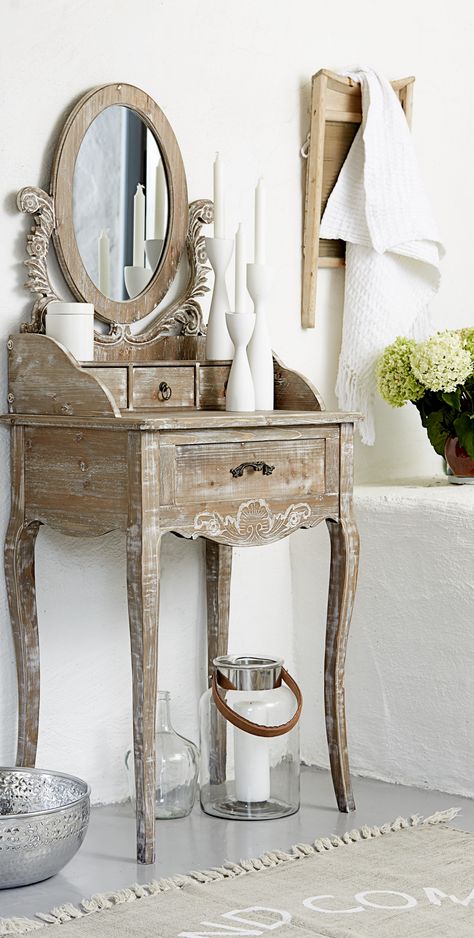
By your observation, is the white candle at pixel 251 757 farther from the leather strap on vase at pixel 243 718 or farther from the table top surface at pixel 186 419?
the table top surface at pixel 186 419

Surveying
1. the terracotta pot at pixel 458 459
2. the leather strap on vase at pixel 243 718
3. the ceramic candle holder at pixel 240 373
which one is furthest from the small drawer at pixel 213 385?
the terracotta pot at pixel 458 459

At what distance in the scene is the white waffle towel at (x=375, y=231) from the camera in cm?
325

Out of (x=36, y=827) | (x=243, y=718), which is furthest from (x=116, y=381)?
(x=36, y=827)

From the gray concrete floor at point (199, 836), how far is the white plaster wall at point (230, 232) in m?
0.10

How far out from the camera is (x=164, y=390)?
274 cm

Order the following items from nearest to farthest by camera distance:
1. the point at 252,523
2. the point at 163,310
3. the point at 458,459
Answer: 1. the point at 252,523
2. the point at 163,310
3. the point at 458,459

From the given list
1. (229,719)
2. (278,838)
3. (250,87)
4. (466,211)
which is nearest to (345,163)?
(250,87)

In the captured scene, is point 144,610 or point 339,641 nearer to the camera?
point 144,610

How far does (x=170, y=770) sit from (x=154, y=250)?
1.12 m

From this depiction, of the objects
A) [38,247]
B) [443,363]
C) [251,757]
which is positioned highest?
[38,247]

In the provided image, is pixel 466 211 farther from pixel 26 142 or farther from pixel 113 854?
pixel 113 854

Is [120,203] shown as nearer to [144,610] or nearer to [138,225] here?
[138,225]

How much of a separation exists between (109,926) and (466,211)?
232 cm

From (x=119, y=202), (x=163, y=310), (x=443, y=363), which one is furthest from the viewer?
(x=443, y=363)
